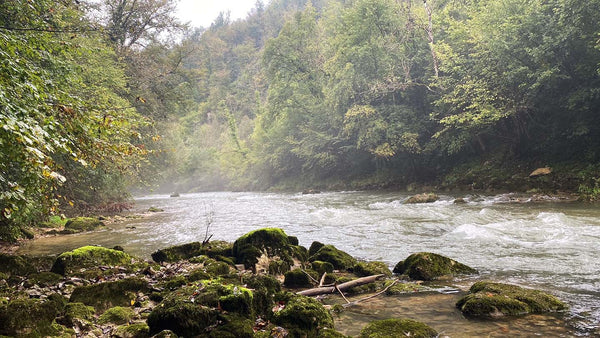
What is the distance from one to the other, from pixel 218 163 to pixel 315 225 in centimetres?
5563

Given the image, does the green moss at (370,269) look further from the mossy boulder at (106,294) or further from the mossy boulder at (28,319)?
the mossy boulder at (28,319)

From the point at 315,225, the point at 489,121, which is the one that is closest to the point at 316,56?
the point at 489,121

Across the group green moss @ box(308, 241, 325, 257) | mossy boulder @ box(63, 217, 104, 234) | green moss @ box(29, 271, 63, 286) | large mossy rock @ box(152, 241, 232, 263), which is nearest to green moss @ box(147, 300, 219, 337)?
green moss @ box(29, 271, 63, 286)

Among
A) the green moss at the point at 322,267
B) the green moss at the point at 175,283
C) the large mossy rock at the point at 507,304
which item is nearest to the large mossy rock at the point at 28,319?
the green moss at the point at 175,283

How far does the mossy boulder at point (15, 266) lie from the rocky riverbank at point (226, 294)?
0.02 meters

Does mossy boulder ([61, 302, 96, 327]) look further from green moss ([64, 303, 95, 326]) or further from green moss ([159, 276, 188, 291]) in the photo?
green moss ([159, 276, 188, 291])

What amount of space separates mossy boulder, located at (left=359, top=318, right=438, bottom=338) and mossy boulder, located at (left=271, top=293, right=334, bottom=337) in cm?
47

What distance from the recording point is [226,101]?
7962 cm

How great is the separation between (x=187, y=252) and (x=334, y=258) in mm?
3755

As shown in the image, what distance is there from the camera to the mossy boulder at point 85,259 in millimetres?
6789

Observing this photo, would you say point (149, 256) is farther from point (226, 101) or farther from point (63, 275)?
point (226, 101)

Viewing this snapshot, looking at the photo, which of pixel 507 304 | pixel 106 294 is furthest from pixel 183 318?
pixel 507 304

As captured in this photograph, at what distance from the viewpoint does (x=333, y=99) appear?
A: 32.8 meters

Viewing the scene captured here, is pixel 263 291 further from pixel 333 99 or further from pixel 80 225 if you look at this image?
pixel 333 99
